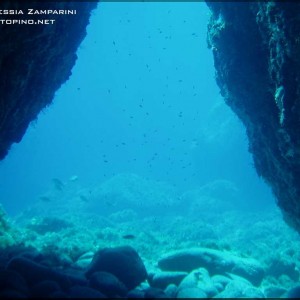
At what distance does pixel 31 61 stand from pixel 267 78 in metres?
7.05

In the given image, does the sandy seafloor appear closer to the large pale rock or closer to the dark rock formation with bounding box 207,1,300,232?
the large pale rock

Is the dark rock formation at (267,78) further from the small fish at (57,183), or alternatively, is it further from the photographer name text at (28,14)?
the small fish at (57,183)

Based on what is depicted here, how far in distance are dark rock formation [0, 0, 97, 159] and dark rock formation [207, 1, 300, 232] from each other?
5489mm

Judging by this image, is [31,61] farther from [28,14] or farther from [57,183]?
[57,183]

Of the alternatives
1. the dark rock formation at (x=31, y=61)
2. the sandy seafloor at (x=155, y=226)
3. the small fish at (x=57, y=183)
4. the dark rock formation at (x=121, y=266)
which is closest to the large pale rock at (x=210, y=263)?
the sandy seafloor at (x=155, y=226)

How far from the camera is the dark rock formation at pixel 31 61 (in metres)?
7.93

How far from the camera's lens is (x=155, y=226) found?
32188 millimetres

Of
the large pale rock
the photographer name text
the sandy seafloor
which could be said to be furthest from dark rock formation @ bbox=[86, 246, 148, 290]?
the photographer name text

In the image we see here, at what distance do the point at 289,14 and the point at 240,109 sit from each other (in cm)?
520

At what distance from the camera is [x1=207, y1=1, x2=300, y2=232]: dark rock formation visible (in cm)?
848

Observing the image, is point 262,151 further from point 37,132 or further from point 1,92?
point 37,132

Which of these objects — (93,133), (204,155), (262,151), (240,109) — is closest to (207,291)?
(262,151)

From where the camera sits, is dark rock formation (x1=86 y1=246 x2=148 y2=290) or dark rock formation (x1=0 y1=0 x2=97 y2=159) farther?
dark rock formation (x1=86 y1=246 x2=148 y2=290)

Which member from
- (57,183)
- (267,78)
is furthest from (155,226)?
(267,78)
